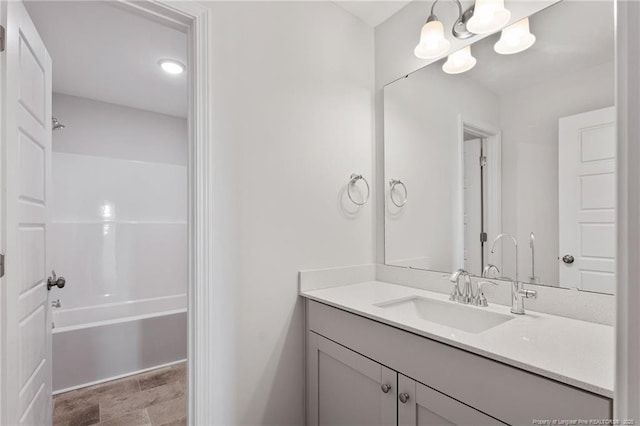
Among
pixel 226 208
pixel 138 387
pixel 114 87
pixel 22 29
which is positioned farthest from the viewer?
pixel 114 87

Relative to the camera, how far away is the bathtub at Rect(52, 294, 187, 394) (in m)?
2.29

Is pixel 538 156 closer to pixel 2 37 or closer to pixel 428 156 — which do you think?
pixel 428 156

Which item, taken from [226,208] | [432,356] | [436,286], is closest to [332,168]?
[226,208]

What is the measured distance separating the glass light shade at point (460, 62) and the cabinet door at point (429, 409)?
143 centimetres

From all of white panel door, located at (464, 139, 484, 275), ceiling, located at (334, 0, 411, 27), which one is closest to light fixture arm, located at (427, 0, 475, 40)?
ceiling, located at (334, 0, 411, 27)

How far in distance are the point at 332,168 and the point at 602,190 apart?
1138 mm

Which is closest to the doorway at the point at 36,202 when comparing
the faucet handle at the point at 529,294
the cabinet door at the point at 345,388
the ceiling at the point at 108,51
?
the ceiling at the point at 108,51

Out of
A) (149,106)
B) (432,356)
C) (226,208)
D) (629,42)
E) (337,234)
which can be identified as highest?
(149,106)

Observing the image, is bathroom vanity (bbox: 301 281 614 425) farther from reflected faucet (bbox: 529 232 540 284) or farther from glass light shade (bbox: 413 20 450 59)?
glass light shade (bbox: 413 20 450 59)

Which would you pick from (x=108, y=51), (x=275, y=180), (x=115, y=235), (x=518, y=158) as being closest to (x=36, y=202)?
(x=275, y=180)

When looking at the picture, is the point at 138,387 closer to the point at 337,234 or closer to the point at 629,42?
the point at 337,234

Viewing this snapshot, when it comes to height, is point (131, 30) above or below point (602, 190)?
above

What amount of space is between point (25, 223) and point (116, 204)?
6.24 ft

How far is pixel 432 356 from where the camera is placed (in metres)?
1.03
